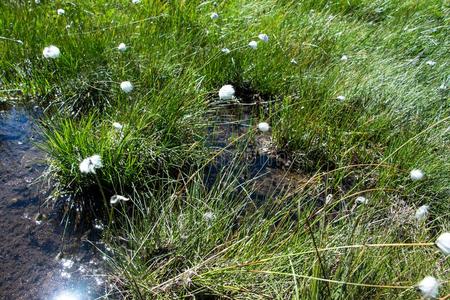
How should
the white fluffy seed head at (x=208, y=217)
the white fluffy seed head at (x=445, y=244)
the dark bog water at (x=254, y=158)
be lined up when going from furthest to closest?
the dark bog water at (x=254, y=158)
the white fluffy seed head at (x=208, y=217)
the white fluffy seed head at (x=445, y=244)

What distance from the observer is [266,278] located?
1.67 metres

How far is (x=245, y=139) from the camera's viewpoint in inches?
107

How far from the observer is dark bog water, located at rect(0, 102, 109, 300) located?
165cm

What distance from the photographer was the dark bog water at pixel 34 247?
1.65m

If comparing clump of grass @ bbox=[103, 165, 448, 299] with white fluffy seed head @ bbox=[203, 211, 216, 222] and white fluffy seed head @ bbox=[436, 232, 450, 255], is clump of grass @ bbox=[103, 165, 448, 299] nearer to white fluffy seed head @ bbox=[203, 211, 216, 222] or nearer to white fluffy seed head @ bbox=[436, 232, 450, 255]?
white fluffy seed head @ bbox=[203, 211, 216, 222]

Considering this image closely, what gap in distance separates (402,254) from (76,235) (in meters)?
1.47

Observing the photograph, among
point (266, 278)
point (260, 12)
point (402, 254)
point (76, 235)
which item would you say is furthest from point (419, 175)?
point (260, 12)

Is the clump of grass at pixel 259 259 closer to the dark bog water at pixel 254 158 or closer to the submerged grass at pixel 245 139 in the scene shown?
the submerged grass at pixel 245 139

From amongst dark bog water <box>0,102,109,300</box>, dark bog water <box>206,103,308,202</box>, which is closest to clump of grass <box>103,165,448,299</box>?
dark bog water <box>0,102,109,300</box>

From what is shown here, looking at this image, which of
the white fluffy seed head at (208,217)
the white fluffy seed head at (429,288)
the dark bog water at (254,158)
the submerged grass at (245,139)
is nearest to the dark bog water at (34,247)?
the submerged grass at (245,139)

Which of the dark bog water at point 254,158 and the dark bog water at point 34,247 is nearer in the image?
the dark bog water at point 34,247

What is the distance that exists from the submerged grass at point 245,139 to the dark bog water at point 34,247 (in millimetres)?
122

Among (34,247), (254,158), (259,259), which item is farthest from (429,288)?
(254,158)

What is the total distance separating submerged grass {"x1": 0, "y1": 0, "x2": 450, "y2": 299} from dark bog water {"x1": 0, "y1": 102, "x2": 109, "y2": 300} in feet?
0.40
